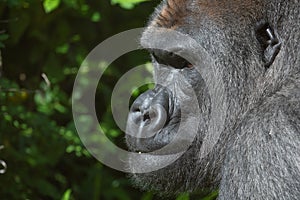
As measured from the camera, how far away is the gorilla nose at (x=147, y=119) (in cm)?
353

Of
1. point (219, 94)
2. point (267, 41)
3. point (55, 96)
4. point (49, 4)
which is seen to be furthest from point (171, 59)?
point (55, 96)

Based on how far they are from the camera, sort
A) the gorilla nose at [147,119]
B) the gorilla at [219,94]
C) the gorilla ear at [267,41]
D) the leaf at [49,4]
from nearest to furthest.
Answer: the gorilla at [219,94] < the gorilla ear at [267,41] < the gorilla nose at [147,119] < the leaf at [49,4]

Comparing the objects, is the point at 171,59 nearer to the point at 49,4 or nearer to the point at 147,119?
the point at 147,119

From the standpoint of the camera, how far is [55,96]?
197 inches

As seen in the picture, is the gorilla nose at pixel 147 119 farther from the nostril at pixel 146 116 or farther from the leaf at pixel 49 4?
the leaf at pixel 49 4

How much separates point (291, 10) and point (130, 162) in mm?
1035

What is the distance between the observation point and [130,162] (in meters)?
3.74

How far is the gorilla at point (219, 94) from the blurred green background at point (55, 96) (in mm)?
991

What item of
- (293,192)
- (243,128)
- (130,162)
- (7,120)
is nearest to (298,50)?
(243,128)

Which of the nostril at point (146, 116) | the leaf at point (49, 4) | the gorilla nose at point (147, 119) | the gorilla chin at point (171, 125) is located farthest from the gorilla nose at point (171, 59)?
the leaf at point (49, 4)

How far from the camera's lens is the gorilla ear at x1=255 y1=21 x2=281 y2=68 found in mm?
3379

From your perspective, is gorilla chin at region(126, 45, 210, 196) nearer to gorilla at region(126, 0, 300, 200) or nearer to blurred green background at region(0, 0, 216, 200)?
gorilla at region(126, 0, 300, 200)

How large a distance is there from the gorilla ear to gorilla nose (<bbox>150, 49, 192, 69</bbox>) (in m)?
0.35

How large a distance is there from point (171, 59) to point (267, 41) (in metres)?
0.46
